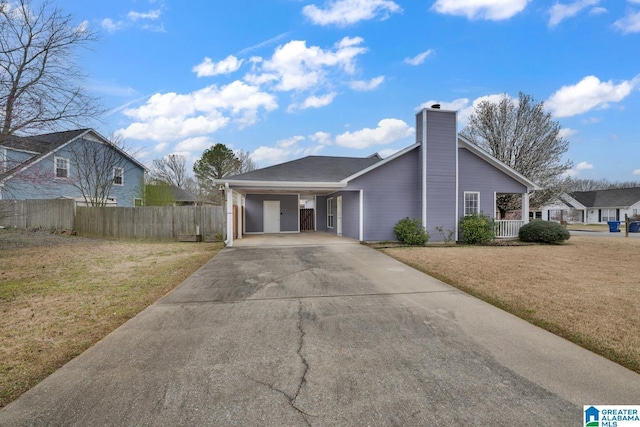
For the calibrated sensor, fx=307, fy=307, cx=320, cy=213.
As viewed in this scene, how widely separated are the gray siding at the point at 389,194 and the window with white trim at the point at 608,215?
127ft

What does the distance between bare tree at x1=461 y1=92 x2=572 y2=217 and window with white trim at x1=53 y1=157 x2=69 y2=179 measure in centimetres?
2660

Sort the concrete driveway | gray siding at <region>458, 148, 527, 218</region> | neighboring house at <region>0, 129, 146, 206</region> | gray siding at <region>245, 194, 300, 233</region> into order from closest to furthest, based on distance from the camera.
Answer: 1. the concrete driveway
2. gray siding at <region>458, 148, 527, 218</region>
3. neighboring house at <region>0, 129, 146, 206</region>
4. gray siding at <region>245, 194, 300, 233</region>

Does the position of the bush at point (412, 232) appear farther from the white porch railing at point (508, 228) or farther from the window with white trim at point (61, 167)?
the window with white trim at point (61, 167)

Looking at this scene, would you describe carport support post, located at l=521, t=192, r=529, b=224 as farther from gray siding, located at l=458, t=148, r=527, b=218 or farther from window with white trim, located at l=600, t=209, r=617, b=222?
window with white trim, located at l=600, t=209, r=617, b=222

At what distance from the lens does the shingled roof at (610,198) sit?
35634mm

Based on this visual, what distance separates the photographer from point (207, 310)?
187 inches

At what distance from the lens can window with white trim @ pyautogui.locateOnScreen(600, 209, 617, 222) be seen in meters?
37.1

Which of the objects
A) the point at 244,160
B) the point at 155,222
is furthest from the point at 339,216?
the point at 244,160

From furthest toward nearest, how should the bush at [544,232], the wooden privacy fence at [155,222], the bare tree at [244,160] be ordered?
the bare tree at [244,160] < the wooden privacy fence at [155,222] < the bush at [544,232]

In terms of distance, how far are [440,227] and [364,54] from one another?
8.97 meters

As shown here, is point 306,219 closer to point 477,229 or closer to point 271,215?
point 271,215

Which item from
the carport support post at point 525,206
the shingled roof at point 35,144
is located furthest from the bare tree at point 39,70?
the carport support post at point 525,206

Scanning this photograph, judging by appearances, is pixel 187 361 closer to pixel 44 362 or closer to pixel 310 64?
pixel 44 362

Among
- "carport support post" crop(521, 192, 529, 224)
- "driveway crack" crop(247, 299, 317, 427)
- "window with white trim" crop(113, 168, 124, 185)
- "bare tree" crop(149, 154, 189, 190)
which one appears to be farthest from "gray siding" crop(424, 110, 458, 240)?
"bare tree" crop(149, 154, 189, 190)
